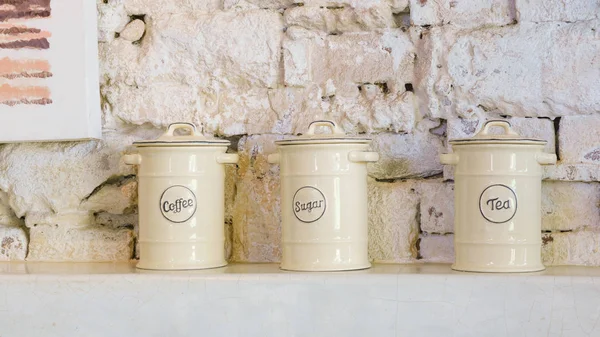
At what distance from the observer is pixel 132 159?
1.63 meters

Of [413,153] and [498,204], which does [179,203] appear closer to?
[413,153]

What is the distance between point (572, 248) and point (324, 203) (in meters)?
0.49

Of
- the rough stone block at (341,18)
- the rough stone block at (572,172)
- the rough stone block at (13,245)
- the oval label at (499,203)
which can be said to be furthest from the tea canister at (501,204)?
the rough stone block at (13,245)

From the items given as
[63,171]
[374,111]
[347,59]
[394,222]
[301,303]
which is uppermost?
[347,59]

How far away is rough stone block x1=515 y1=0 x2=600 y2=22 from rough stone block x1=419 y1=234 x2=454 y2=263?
45 cm

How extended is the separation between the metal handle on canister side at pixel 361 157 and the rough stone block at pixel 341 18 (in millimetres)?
295

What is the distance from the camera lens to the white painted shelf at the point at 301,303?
141 centimetres

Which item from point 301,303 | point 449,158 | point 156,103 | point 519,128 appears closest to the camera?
point 301,303

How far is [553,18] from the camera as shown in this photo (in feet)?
5.37

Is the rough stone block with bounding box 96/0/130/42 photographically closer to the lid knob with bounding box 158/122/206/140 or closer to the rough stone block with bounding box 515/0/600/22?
the lid knob with bounding box 158/122/206/140

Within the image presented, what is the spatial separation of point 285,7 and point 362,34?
6.5 inches

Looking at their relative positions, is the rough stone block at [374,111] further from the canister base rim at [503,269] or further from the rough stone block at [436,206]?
the canister base rim at [503,269]

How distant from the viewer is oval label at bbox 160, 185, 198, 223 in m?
1.58

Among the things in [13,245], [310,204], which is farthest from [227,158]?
[13,245]
